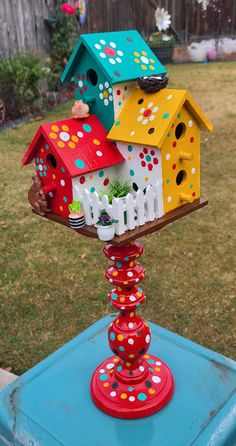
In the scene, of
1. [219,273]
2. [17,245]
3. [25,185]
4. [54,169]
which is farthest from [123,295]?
[25,185]

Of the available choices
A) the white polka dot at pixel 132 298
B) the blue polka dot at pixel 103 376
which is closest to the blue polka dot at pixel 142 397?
the blue polka dot at pixel 103 376

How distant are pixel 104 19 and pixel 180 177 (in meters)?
11.5

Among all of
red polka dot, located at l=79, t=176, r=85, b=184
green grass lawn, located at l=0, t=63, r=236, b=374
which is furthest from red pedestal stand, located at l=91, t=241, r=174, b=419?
green grass lawn, located at l=0, t=63, r=236, b=374

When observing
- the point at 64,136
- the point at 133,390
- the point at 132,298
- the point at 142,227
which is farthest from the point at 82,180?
the point at 133,390

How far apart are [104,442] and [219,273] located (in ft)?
6.94

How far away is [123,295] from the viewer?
7.34 feet

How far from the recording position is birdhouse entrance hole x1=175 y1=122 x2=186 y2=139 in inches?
77.1

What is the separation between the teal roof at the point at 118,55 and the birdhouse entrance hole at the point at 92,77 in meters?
0.08

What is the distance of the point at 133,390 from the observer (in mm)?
2406

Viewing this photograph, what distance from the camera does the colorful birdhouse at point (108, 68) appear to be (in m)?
1.93

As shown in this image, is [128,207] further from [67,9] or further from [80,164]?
[67,9]

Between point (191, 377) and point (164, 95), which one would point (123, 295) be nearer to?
point (191, 377)

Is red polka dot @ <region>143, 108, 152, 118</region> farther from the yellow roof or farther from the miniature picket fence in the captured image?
the miniature picket fence

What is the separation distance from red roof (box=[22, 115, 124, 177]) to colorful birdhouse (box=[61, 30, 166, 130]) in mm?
73
